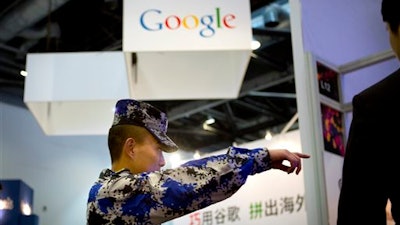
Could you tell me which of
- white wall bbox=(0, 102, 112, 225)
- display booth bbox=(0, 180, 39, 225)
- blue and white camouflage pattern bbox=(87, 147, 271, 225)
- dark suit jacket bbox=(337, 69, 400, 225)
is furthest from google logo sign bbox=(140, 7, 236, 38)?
white wall bbox=(0, 102, 112, 225)

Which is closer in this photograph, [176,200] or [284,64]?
[176,200]

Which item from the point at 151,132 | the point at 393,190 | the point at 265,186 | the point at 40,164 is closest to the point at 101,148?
the point at 40,164

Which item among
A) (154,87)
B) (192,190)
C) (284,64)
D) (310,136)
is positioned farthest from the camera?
(284,64)

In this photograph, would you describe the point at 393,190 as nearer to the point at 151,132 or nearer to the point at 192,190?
the point at 192,190

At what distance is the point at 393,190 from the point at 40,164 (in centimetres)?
849

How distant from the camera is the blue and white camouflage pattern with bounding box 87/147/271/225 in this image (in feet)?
5.21

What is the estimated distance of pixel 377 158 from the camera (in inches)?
42.9

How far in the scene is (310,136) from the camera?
263 centimetres

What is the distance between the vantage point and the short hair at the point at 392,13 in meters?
1.07

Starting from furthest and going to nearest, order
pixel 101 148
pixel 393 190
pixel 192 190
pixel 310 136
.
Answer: pixel 101 148 < pixel 310 136 < pixel 192 190 < pixel 393 190

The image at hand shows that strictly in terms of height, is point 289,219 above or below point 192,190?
below

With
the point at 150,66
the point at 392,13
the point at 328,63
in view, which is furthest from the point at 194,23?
the point at 392,13

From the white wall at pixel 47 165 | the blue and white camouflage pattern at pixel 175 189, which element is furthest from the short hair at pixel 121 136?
the white wall at pixel 47 165

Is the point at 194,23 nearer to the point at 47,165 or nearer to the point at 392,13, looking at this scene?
the point at 392,13
